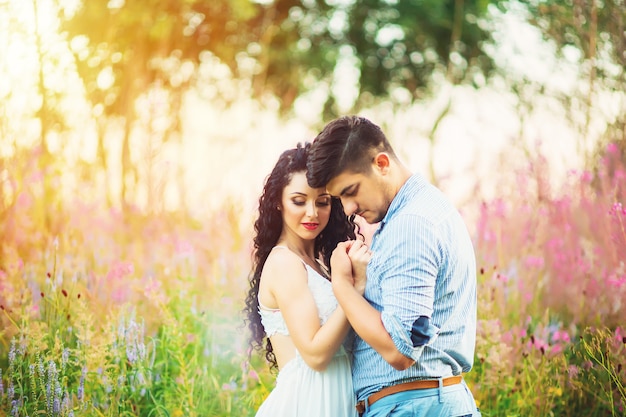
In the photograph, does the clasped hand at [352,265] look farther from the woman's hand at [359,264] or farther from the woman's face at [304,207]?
the woman's face at [304,207]

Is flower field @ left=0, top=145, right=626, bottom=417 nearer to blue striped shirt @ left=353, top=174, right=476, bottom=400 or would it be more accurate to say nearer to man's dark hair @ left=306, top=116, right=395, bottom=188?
blue striped shirt @ left=353, top=174, right=476, bottom=400

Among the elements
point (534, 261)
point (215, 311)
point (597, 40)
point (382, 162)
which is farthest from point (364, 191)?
point (597, 40)

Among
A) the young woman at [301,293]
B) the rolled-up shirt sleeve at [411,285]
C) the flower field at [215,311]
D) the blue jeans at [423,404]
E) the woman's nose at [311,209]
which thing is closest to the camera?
the rolled-up shirt sleeve at [411,285]

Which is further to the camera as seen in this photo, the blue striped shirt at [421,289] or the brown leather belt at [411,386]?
the brown leather belt at [411,386]

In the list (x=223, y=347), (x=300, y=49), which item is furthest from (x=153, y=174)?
(x=300, y=49)

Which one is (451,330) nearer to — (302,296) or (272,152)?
(302,296)

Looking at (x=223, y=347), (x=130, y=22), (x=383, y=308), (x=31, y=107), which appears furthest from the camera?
(x=130, y=22)

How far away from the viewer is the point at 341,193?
8.64ft

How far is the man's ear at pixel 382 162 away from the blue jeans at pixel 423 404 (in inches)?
32.6

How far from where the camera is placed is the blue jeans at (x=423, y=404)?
250cm

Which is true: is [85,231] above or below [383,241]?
below

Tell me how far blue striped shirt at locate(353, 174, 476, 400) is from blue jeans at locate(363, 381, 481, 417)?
0.19 ft

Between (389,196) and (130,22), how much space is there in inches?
294

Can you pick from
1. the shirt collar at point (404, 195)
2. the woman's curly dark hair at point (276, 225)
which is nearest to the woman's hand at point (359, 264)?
the shirt collar at point (404, 195)
